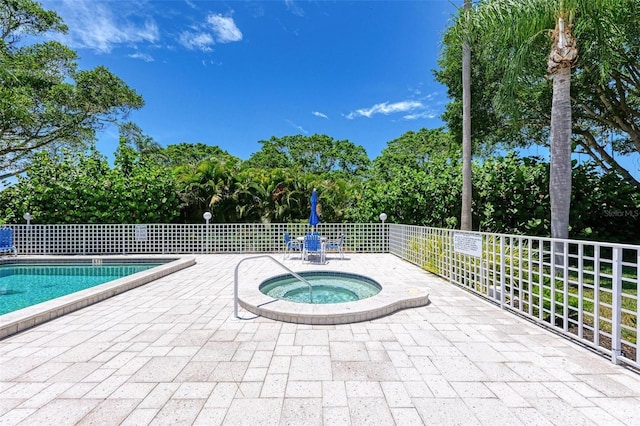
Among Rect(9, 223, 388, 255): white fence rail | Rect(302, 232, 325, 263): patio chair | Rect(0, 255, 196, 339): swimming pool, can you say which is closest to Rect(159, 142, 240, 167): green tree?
Rect(9, 223, 388, 255): white fence rail

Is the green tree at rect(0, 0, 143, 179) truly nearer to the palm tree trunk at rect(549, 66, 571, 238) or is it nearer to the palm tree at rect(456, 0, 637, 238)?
the palm tree at rect(456, 0, 637, 238)

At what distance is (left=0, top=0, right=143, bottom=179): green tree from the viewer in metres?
13.0

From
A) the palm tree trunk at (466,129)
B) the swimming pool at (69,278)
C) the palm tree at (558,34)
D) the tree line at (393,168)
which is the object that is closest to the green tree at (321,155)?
the tree line at (393,168)

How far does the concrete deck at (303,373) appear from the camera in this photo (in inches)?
84.5

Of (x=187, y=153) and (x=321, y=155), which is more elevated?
(x=187, y=153)

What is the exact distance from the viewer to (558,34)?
20.7 feet

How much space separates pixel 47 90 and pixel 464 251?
18.5m

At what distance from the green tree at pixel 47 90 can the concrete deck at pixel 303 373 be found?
14.2 m

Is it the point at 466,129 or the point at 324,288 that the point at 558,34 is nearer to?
the point at 466,129

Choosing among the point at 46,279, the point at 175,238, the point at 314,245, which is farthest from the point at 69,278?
the point at 314,245

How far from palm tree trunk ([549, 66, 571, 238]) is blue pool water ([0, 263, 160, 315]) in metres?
11.3

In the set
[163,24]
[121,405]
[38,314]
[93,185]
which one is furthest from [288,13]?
[121,405]

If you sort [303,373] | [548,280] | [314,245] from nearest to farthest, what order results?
1. [303,373]
2. [548,280]
3. [314,245]

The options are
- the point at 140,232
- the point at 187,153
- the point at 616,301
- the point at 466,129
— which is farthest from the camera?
the point at 187,153
